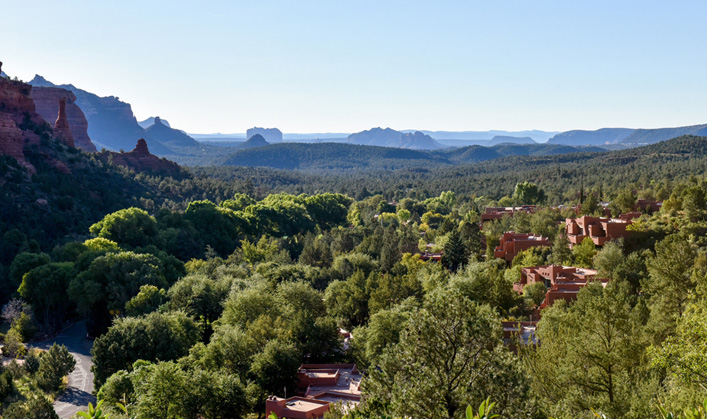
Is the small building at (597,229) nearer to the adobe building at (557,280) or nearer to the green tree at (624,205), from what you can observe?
the adobe building at (557,280)

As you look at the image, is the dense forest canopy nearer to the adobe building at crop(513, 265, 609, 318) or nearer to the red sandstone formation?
the adobe building at crop(513, 265, 609, 318)

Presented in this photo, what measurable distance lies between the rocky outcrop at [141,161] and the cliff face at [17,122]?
→ 16358 millimetres

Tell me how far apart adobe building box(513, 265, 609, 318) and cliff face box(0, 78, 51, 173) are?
2255 inches

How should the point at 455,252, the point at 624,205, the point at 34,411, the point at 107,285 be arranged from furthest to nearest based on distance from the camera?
the point at 624,205 < the point at 455,252 < the point at 107,285 < the point at 34,411

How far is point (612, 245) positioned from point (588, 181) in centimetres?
7110

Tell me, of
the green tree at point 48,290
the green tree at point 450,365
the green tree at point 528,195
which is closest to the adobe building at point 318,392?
the green tree at point 450,365

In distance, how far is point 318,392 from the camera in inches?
1033

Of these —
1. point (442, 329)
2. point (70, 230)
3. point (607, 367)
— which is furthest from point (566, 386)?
point (70, 230)

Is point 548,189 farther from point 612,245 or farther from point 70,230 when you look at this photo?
point 70,230

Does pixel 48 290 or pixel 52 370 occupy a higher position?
pixel 48 290

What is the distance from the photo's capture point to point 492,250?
163 feet

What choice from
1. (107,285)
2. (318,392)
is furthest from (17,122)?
(318,392)

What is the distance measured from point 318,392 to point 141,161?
83746mm

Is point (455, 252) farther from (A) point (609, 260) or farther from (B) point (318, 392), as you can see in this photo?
(B) point (318, 392)
